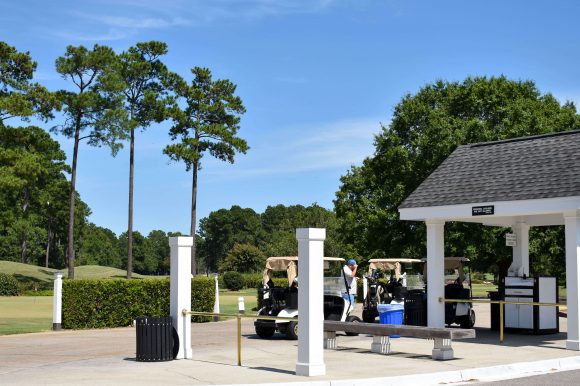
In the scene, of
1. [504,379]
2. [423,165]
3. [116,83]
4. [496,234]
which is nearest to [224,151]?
[116,83]

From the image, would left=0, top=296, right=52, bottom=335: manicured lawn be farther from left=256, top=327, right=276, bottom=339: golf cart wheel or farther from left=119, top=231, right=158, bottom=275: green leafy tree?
left=119, top=231, right=158, bottom=275: green leafy tree

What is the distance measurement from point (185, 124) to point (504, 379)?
5393cm

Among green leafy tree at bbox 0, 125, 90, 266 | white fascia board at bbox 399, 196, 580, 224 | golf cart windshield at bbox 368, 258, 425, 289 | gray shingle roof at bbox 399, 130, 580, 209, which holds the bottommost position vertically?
golf cart windshield at bbox 368, 258, 425, 289

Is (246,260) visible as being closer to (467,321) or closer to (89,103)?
(89,103)

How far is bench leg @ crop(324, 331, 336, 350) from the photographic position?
58.1ft

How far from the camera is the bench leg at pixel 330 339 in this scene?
58.1ft

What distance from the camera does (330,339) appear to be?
17828 mm

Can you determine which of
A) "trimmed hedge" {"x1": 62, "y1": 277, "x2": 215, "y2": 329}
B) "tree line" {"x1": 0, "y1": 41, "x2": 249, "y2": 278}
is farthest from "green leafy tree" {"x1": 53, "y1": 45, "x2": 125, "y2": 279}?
"trimmed hedge" {"x1": 62, "y1": 277, "x2": 215, "y2": 329}

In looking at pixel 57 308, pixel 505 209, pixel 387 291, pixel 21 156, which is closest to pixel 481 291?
pixel 21 156

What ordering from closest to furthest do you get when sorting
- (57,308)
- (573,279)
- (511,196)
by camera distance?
(573,279), (511,196), (57,308)

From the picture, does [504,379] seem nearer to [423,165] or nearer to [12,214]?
[423,165]

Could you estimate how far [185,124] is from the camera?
213 ft

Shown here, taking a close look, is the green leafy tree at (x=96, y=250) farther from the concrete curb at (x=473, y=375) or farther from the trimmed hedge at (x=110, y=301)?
the concrete curb at (x=473, y=375)

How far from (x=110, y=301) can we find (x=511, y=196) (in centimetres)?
1314
